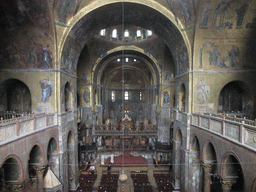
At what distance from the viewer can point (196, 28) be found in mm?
12609

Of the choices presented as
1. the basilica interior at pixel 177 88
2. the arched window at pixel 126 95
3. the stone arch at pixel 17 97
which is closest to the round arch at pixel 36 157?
the basilica interior at pixel 177 88

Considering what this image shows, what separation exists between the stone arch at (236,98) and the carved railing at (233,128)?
4.70 metres

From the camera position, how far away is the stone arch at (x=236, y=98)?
44.1 ft

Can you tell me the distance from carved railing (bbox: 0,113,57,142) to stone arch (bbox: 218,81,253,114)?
13885 mm

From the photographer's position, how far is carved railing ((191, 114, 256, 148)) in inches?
271

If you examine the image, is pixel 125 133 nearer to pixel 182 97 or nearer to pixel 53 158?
pixel 182 97

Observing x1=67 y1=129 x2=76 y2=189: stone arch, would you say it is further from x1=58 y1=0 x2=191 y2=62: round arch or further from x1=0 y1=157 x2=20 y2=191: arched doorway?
x1=58 y1=0 x2=191 y2=62: round arch

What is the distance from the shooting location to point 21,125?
28.3ft

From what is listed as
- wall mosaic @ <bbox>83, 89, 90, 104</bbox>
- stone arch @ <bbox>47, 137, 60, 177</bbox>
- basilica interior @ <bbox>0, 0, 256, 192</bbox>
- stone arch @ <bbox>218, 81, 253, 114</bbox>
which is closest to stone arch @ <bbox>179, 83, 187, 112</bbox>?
basilica interior @ <bbox>0, 0, 256, 192</bbox>

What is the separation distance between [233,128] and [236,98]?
805 cm

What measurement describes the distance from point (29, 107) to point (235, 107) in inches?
667

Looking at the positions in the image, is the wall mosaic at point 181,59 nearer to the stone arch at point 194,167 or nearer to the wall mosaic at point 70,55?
the stone arch at point 194,167

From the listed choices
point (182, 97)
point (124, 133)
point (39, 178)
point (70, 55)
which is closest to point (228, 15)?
point (182, 97)

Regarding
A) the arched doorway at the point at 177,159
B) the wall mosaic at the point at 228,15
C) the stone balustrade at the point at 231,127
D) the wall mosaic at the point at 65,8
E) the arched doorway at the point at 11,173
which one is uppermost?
the wall mosaic at the point at 65,8
